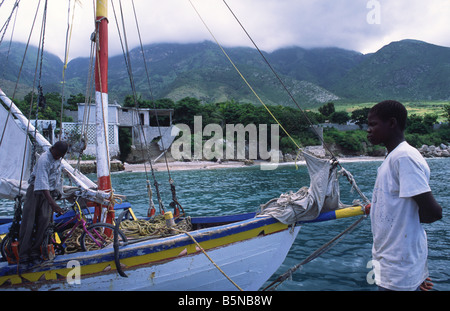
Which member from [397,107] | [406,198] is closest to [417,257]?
[406,198]

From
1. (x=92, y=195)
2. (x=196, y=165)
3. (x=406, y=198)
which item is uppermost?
(x=406, y=198)

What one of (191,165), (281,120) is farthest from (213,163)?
(281,120)

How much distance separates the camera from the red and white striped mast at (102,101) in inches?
237

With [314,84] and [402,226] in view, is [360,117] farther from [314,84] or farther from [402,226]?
[402,226]

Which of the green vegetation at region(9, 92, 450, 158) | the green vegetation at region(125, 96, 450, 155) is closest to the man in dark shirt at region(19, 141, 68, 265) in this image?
the green vegetation at region(9, 92, 450, 158)

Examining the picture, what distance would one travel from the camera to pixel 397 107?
2.56m

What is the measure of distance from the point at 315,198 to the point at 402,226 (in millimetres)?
2674

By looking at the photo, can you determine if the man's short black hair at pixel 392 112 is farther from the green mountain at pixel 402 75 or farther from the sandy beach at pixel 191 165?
→ the green mountain at pixel 402 75

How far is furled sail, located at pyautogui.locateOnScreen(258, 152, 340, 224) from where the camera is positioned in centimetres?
500

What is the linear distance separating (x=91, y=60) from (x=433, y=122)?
80.8 meters

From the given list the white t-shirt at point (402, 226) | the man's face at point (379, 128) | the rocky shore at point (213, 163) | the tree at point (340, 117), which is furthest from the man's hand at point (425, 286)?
the tree at point (340, 117)

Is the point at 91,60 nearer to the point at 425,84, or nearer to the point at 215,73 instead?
the point at 215,73
